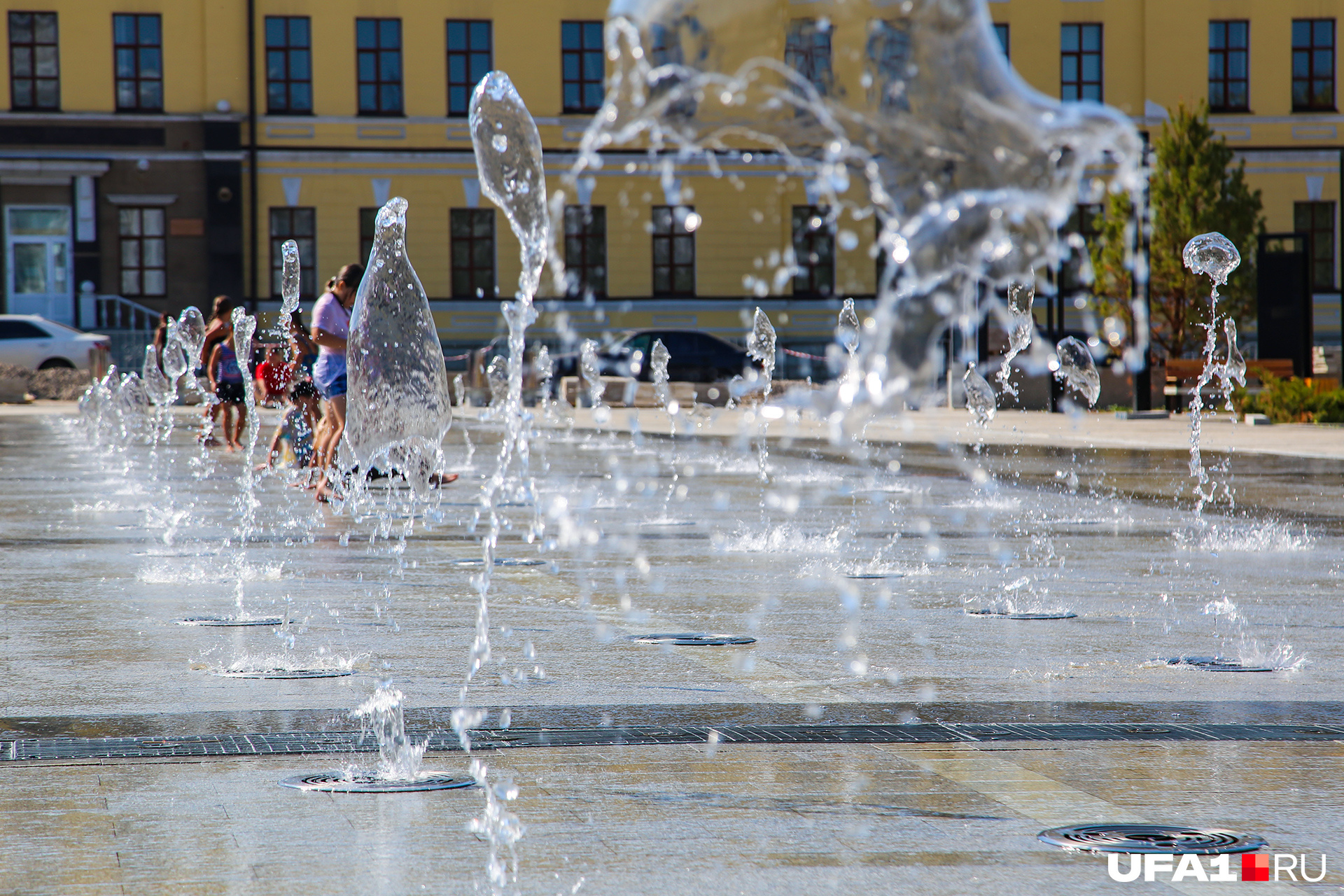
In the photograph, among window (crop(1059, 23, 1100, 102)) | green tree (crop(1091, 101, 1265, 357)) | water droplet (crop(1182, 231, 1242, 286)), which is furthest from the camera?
window (crop(1059, 23, 1100, 102))

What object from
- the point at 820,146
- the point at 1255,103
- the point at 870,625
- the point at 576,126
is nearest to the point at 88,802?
the point at 820,146

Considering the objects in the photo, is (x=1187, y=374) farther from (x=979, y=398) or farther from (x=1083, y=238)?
(x=1083, y=238)

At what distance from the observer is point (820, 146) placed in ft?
16.2

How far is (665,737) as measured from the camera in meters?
5.63

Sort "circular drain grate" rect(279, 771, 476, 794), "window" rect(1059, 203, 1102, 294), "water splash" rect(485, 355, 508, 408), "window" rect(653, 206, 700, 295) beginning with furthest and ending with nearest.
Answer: "window" rect(653, 206, 700, 295) → "window" rect(1059, 203, 1102, 294) → "water splash" rect(485, 355, 508, 408) → "circular drain grate" rect(279, 771, 476, 794)

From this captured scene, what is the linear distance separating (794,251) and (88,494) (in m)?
32.2

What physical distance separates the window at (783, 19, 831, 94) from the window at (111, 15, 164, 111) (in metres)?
40.8

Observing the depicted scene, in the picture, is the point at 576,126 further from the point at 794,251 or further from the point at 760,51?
the point at 760,51

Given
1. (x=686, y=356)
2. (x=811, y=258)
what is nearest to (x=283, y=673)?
(x=686, y=356)

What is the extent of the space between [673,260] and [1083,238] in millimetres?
9907

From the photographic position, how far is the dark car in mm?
41375

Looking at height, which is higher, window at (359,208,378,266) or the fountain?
window at (359,208,378,266)

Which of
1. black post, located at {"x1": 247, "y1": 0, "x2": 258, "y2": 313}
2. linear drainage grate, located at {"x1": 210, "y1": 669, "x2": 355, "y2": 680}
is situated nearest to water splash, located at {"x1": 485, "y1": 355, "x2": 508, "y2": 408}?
black post, located at {"x1": 247, "y1": 0, "x2": 258, "y2": 313}

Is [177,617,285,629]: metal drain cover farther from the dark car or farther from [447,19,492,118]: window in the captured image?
[447,19,492,118]: window
